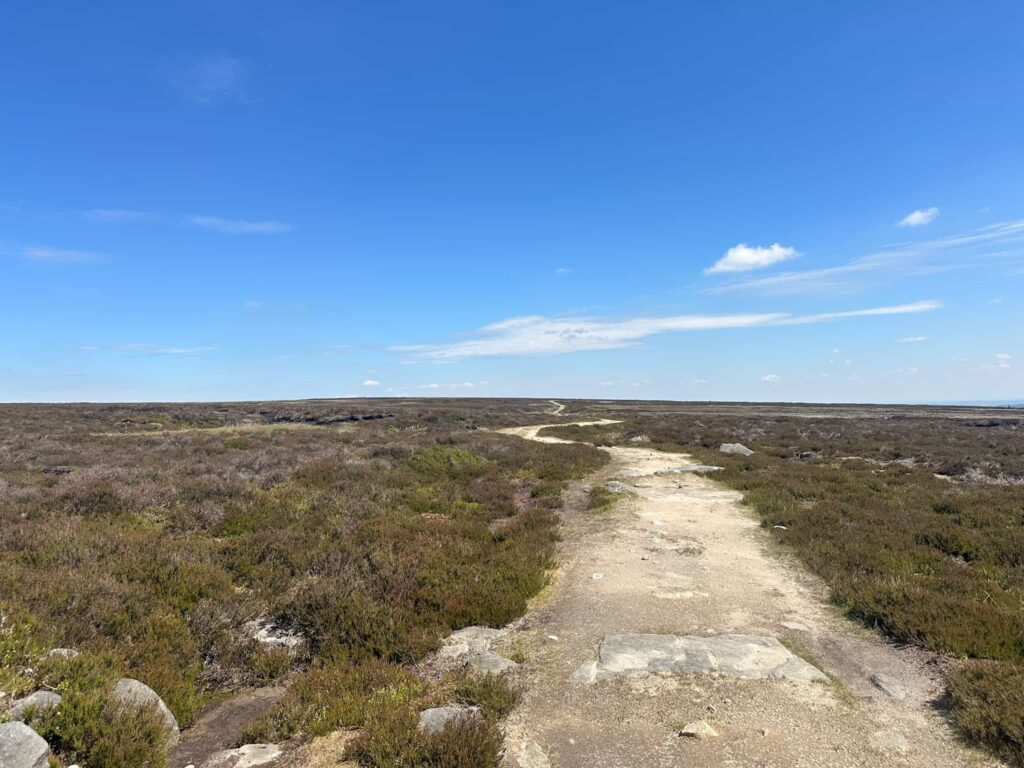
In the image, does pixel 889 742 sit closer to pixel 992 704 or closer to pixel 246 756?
pixel 992 704

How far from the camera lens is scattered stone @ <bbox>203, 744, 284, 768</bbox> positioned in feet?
15.9

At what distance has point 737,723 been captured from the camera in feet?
17.4

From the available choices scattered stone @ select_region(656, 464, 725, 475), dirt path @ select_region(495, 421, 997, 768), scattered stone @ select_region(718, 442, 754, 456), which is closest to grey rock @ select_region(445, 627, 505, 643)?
dirt path @ select_region(495, 421, 997, 768)

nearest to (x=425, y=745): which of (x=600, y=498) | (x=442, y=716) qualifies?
(x=442, y=716)

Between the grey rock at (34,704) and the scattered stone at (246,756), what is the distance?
57.8 inches

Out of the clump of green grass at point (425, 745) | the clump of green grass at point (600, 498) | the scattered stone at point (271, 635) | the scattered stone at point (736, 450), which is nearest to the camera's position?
the clump of green grass at point (425, 745)

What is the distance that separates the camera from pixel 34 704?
4.59 m

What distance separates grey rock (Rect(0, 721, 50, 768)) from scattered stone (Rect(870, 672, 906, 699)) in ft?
26.9

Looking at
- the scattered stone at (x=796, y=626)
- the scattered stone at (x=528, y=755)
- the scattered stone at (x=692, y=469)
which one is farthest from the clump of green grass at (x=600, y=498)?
the scattered stone at (x=528, y=755)

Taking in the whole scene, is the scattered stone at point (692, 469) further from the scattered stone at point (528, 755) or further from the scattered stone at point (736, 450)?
the scattered stone at point (528, 755)

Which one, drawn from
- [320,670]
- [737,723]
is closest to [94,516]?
[320,670]

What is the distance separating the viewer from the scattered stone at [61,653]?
5.47m

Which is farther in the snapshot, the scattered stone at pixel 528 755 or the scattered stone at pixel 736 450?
the scattered stone at pixel 736 450

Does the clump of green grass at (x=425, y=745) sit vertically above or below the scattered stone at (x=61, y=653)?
below
